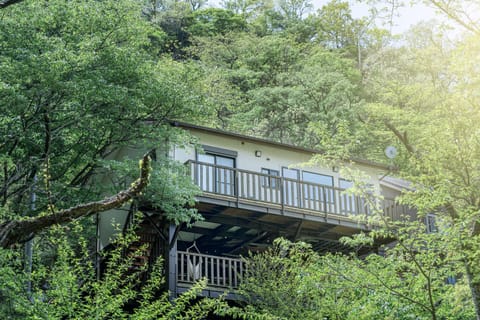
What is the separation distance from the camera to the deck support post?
18656 millimetres

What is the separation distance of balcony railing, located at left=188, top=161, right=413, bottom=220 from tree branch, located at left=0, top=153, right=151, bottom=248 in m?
13.3

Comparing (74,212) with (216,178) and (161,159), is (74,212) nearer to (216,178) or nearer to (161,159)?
(161,159)

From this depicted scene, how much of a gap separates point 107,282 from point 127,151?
12.1 metres

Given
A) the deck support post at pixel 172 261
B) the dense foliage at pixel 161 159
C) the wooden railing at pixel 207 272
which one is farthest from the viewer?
the wooden railing at pixel 207 272

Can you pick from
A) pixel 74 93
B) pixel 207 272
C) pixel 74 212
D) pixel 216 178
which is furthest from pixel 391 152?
pixel 74 212

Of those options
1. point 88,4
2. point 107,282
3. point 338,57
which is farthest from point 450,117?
point 338,57

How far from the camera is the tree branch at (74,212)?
5.69 m

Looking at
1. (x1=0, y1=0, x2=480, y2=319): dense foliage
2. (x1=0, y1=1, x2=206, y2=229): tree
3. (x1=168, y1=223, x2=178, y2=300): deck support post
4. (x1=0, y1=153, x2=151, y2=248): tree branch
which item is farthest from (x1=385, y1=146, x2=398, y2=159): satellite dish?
(x1=0, y1=153, x2=151, y2=248): tree branch

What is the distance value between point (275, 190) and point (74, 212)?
1564 centimetres

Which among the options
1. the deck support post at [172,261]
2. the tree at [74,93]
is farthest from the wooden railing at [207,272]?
the tree at [74,93]

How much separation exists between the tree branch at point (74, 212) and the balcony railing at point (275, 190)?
13.3 m

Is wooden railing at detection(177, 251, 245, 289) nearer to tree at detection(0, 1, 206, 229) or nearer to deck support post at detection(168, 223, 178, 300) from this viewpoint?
deck support post at detection(168, 223, 178, 300)

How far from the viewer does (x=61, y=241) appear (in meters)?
12.5

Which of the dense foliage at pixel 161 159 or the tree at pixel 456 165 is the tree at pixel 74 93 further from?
the tree at pixel 456 165
